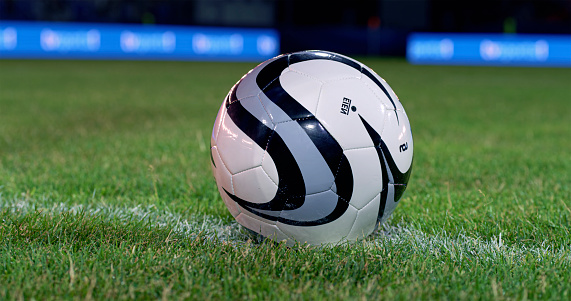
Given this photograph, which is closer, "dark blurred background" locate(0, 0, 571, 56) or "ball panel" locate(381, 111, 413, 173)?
"ball panel" locate(381, 111, 413, 173)

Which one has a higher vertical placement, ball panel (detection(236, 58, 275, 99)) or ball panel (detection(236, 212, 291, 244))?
ball panel (detection(236, 58, 275, 99))

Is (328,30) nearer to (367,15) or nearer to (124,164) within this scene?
(367,15)

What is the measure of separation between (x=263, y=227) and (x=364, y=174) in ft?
1.44

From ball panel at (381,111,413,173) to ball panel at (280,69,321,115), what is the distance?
0.30m

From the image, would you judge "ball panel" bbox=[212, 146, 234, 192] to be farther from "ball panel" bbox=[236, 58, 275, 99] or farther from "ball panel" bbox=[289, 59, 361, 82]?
"ball panel" bbox=[289, 59, 361, 82]

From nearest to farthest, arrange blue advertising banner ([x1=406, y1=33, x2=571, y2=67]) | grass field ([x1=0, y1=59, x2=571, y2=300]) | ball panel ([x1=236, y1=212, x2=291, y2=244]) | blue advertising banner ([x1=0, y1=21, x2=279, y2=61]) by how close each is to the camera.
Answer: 1. grass field ([x1=0, y1=59, x2=571, y2=300])
2. ball panel ([x1=236, y1=212, x2=291, y2=244])
3. blue advertising banner ([x1=0, y1=21, x2=279, y2=61])
4. blue advertising banner ([x1=406, y1=33, x2=571, y2=67])

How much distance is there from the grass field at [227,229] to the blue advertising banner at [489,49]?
19.1m

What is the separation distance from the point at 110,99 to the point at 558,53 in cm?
2048

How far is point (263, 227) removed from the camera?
2.16 metres

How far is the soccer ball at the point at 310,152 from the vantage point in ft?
6.65

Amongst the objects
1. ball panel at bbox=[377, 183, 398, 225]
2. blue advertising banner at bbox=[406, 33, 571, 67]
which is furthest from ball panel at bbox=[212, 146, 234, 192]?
blue advertising banner at bbox=[406, 33, 571, 67]

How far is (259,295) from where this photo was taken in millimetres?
1650

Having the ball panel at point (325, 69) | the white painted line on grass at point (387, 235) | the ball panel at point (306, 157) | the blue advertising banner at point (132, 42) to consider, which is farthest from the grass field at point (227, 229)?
the blue advertising banner at point (132, 42)

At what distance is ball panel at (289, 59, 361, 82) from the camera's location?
2.16m
